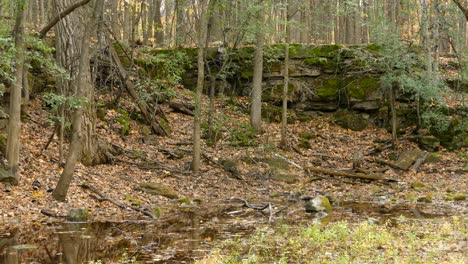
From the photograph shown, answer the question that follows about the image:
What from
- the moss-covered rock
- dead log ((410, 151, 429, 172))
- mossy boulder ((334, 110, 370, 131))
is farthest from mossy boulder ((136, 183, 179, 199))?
mossy boulder ((334, 110, 370, 131))

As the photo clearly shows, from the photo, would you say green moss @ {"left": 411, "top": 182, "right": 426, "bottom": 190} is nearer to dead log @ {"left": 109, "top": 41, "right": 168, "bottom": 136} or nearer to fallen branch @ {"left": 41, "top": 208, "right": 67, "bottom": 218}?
dead log @ {"left": 109, "top": 41, "right": 168, "bottom": 136}

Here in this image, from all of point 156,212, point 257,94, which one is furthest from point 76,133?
point 257,94

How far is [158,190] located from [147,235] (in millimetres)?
4805

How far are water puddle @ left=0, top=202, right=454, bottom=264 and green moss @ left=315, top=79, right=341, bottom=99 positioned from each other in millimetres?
12103

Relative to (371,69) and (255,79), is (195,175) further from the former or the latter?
(371,69)

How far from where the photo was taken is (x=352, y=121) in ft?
78.2

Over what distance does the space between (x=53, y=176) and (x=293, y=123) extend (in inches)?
524

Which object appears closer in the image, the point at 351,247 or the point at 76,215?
the point at 351,247

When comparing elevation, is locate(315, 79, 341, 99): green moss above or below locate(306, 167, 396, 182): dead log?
above

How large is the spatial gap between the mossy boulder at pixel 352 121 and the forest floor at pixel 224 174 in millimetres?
332

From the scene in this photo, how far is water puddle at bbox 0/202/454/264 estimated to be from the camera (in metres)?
7.56

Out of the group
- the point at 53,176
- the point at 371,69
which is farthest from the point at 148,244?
the point at 371,69

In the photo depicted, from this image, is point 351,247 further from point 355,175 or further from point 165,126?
point 165,126

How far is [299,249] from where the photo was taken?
778cm
